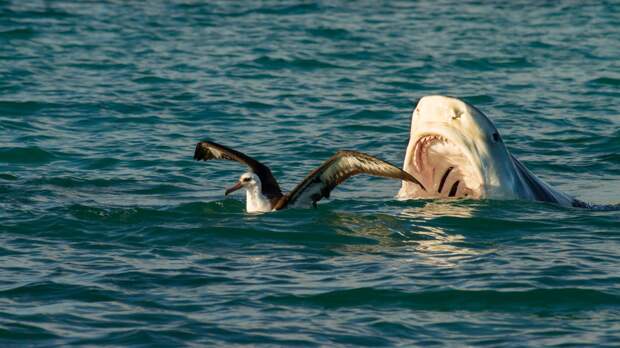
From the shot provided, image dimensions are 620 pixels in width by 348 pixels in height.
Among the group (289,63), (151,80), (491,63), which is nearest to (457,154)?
(151,80)

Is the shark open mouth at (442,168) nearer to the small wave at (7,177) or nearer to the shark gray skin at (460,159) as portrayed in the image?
the shark gray skin at (460,159)

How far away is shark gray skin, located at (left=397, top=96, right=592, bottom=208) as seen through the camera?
1147 centimetres

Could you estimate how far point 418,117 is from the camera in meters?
11.6

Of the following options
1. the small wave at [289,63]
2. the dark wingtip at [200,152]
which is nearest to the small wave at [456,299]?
the dark wingtip at [200,152]

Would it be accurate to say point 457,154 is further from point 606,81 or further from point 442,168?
point 606,81

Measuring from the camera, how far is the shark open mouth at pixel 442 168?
11.8 m

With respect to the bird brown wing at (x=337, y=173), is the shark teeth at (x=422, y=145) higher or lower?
higher

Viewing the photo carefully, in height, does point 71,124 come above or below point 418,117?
below

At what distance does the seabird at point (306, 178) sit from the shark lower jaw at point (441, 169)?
195mm

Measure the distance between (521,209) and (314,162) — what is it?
4914 mm

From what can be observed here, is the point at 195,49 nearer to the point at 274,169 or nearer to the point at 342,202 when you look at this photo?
the point at 274,169

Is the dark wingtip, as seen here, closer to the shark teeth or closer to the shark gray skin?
the shark gray skin

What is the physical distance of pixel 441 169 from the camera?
12.4m

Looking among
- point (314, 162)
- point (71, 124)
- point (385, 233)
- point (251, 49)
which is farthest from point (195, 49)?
point (385, 233)
